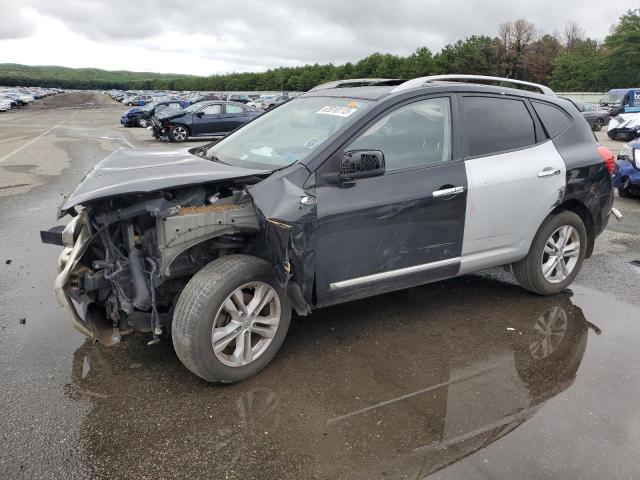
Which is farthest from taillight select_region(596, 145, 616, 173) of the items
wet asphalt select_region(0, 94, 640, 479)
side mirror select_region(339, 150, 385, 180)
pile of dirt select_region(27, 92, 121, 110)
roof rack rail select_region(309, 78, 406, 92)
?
pile of dirt select_region(27, 92, 121, 110)

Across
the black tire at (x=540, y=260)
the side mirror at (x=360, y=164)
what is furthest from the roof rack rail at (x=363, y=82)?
the black tire at (x=540, y=260)

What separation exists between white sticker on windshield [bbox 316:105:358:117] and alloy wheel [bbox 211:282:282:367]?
135 cm

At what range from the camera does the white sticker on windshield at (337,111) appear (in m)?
3.70

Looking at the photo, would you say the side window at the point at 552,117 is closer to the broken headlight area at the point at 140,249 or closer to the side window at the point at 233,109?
the broken headlight area at the point at 140,249

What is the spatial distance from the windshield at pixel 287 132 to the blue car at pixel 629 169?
6526 millimetres

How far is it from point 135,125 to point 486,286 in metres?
28.5

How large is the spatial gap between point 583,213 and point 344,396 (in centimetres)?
294

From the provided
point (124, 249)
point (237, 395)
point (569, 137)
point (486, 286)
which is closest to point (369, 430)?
point (237, 395)

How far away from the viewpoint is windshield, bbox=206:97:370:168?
3656mm

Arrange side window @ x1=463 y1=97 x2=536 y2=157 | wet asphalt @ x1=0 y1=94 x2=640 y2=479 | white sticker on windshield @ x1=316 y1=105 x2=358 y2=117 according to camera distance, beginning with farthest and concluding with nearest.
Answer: side window @ x1=463 y1=97 x2=536 y2=157 → white sticker on windshield @ x1=316 y1=105 x2=358 y2=117 → wet asphalt @ x1=0 y1=94 x2=640 y2=479

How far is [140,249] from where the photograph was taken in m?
3.28

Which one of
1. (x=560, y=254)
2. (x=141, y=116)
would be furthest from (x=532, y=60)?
(x=560, y=254)

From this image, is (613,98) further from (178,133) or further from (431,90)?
(431,90)

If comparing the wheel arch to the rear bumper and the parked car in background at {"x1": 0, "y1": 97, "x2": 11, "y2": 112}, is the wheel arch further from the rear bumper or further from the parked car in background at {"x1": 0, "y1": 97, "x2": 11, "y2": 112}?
the parked car in background at {"x1": 0, "y1": 97, "x2": 11, "y2": 112}
